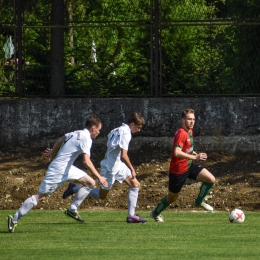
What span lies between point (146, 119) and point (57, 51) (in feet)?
8.60

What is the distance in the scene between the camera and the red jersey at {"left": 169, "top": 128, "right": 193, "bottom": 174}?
43.9 ft

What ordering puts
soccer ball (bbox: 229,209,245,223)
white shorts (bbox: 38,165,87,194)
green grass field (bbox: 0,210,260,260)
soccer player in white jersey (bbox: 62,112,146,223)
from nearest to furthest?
green grass field (bbox: 0,210,260,260) → white shorts (bbox: 38,165,87,194) → soccer ball (bbox: 229,209,245,223) → soccer player in white jersey (bbox: 62,112,146,223)

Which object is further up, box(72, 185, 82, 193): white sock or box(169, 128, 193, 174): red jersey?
box(169, 128, 193, 174): red jersey

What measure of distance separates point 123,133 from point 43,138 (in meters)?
5.23

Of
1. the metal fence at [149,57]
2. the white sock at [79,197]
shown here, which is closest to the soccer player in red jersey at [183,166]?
the white sock at [79,197]

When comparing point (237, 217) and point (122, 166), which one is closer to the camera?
point (237, 217)

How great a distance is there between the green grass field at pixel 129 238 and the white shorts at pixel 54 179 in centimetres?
59

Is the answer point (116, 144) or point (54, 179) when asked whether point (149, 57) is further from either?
point (54, 179)

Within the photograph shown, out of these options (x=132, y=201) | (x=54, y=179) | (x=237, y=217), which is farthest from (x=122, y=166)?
(x=237, y=217)

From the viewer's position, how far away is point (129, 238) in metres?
11.5

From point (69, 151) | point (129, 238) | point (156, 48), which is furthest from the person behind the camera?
point (156, 48)

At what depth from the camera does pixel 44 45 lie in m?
19.3

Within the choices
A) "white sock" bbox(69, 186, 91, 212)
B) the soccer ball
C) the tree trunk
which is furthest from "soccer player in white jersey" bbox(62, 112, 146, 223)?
the tree trunk

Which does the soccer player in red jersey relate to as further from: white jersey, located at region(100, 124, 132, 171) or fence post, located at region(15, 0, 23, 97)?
fence post, located at region(15, 0, 23, 97)
